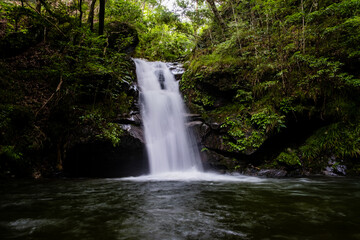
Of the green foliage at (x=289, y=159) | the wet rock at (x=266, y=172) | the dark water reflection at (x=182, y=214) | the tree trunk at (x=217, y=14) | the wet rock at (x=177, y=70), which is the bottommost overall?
the wet rock at (x=266, y=172)

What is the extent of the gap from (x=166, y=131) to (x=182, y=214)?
17.9 feet

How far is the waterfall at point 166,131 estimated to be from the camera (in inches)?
285

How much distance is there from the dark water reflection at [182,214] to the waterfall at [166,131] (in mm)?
3330

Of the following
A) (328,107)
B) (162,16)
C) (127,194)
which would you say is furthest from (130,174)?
(162,16)

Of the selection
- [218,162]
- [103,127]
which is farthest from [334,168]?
[103,127]

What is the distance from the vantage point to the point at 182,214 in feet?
8.59

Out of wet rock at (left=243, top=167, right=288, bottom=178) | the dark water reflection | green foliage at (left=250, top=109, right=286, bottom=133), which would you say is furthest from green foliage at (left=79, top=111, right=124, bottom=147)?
green foliage at (left=250, top=109, right=286, bottom=133)

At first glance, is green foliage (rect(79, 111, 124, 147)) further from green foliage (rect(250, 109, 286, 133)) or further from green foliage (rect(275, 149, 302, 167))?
green foliage (rect(275, 149, 302, 167))

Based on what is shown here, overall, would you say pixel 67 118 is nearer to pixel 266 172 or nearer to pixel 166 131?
pixel 166 131

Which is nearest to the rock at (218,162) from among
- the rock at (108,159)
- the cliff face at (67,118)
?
the rock at (108,159)

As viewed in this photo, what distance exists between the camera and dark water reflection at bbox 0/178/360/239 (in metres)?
2.00

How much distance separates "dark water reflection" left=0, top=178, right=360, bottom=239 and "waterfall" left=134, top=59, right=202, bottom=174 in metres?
3.33

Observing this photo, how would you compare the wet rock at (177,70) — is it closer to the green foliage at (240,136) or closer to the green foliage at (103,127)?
the green foliage at (240,136)

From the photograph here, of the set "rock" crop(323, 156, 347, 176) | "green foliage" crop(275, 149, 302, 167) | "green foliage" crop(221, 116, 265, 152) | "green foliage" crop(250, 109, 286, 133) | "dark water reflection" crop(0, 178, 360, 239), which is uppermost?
"green foliage" crop(250, 109, 286, 133)
